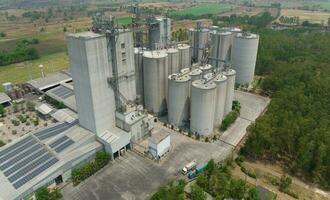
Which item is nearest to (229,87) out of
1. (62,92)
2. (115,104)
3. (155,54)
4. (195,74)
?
(195,74)

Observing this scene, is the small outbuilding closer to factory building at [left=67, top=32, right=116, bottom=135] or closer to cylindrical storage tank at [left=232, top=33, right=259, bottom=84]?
factory building at [left=67, top=32, right=116, bottom=135]

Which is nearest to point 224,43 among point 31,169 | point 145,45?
point 145,45

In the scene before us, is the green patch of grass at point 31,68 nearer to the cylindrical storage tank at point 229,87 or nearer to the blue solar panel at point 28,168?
the blue solar panel at point 28,168

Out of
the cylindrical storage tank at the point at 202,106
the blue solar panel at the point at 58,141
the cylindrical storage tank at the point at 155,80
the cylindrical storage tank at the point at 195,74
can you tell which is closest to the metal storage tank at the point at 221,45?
the cylindrical storage tank at the point at 195,74

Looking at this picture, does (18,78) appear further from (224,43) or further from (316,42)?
(316,42)

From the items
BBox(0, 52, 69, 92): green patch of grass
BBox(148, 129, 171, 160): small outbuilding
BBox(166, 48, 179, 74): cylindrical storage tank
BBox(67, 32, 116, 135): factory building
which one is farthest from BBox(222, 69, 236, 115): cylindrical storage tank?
BBox(0, 52, 69, 92): green patch of grass

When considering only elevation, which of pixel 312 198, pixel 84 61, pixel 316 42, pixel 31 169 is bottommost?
pixel 312 198
